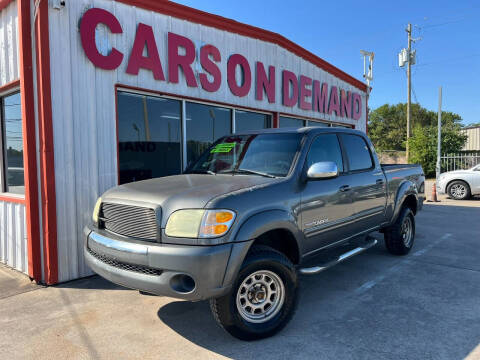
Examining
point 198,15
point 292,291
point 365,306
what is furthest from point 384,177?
point 198,15

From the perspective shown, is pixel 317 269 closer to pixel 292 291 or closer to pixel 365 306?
pixel 292 291

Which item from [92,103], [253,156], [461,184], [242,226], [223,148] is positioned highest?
[92,103]

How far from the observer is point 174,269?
2.79 m

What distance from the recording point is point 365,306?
390 centimetres

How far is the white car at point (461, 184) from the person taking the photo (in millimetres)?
12852

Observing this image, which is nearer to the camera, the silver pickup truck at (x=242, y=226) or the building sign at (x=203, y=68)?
the silver pickup truck at (x=242, y=226)

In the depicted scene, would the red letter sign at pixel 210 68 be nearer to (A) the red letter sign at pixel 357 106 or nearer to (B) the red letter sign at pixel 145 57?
(B) the red letter sign at pixel 145 57

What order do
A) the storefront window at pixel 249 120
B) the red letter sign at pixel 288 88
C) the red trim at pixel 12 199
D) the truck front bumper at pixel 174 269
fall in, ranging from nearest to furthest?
the truck front bumper at pixel 174 269 < the red trim at pixel 12 199 < the storefront window at pixel 249 120 < the red letter sign at pixel 288 88

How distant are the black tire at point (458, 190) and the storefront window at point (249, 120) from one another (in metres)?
8.80

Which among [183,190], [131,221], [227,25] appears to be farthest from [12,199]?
[227,25]

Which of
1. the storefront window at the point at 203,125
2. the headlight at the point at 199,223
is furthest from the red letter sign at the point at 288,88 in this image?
the headlight at the point at 199,223

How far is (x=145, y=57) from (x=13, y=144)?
8.22 ft

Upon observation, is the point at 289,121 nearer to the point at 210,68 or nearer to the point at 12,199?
the point at 210,68

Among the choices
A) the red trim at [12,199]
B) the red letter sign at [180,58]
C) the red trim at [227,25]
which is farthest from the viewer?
the red letter sign at [180,58]
